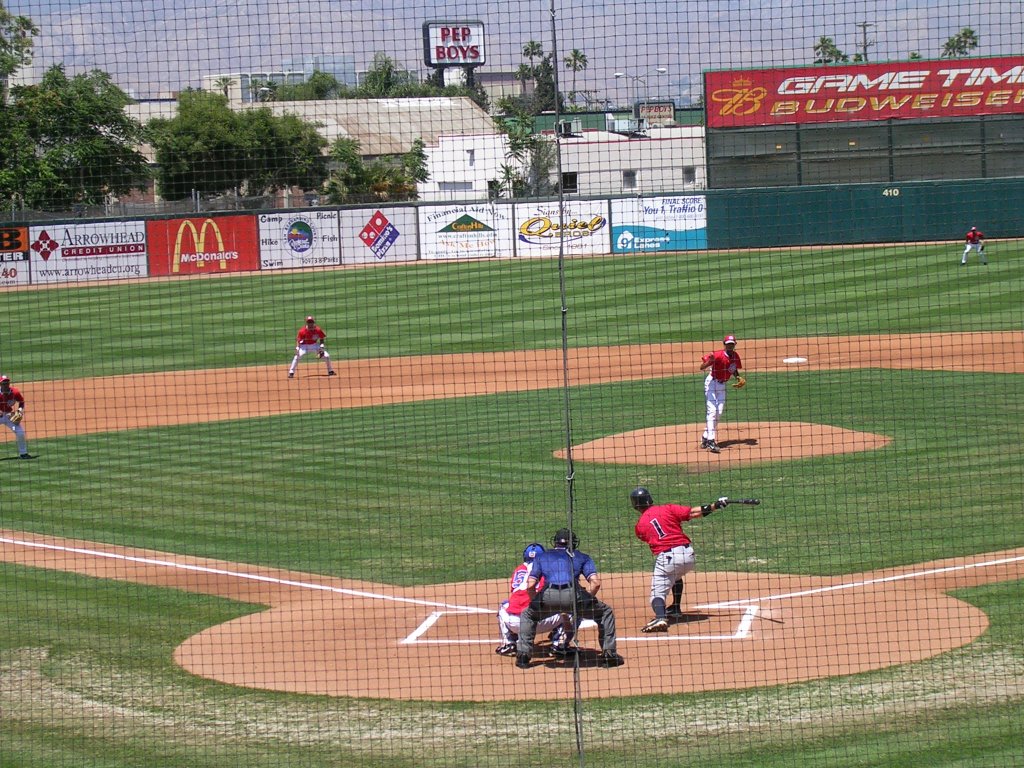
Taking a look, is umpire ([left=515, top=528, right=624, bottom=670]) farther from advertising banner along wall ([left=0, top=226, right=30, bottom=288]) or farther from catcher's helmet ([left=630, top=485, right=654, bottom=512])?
advertising banner along wall ([left=0, top=226, right=30, bottom=288])

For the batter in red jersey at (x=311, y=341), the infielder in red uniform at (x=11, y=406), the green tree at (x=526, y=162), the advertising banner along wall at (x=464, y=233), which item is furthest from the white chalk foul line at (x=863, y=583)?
the advertising banner along wall at (x=464, y=233)

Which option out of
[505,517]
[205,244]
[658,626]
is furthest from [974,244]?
[658,626]

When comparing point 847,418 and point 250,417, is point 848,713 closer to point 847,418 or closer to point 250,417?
point 847,418

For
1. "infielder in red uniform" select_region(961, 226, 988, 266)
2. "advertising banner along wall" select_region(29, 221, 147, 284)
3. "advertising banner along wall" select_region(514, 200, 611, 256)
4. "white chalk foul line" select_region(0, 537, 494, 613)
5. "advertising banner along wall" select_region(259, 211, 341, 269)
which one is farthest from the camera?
"advertising banner along wall" select_region(259, 211, 341, 269)

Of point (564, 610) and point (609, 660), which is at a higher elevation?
point (564, 610)

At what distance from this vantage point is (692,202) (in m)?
37.4

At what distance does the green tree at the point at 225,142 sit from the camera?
663 inches

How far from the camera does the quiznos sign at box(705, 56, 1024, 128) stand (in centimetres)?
3052

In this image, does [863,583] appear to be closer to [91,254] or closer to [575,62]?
[575,62]

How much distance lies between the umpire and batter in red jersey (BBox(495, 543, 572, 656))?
0.06 m

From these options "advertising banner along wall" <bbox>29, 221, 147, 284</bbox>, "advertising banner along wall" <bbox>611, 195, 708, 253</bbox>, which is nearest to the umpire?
"advertising banner along wall" <bbox>611, 195, 708, 253</bbox>

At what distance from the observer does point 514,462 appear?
16500mm

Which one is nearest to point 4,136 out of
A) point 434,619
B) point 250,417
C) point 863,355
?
point 250,417

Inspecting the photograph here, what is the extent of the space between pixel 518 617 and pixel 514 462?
7390 millimetres
